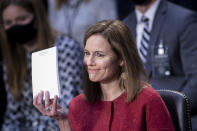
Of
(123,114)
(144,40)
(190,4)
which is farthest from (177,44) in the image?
(123,114)

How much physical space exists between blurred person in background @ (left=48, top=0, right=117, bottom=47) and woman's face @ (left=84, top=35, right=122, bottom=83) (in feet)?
5.84

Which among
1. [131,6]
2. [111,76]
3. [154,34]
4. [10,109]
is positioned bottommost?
[10,109]

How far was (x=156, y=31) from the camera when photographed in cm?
305

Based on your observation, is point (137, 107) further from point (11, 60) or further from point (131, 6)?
point (131, 6)

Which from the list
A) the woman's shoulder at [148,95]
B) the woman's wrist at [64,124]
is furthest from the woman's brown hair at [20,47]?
the woman's shoulder at [148,95]

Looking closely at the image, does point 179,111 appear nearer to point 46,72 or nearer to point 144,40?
point 46,72

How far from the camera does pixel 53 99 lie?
6.30 feet

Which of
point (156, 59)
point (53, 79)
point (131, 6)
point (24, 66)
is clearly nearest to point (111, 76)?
point (53, 79)

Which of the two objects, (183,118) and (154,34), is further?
(154,34)

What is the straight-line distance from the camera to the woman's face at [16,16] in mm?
3242

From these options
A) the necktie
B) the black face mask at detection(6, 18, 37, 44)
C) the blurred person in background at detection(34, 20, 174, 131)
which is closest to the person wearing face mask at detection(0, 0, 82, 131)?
the black face mask at detection(6, 18, 37, 44)

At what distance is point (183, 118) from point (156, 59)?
1.03m

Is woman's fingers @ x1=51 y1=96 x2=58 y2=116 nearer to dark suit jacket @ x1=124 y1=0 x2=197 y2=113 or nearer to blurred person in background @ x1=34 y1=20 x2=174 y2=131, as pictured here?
blurred person in background @ x1=34 y1=20 x2=174 y2=131

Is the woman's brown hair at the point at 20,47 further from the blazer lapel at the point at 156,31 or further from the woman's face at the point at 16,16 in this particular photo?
the blazer lapel at the point at 156,31
